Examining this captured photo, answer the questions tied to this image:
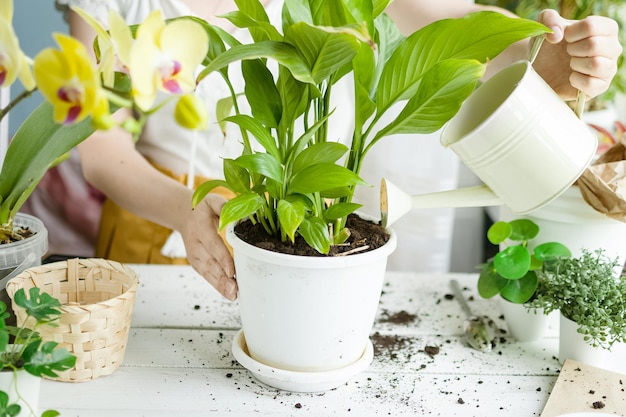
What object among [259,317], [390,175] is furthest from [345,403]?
[390,175]

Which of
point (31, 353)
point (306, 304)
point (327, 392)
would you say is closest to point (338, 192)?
point (306, 304)

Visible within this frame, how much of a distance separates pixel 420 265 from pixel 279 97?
1.07m

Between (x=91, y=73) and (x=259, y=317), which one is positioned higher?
(x=91, y=73)

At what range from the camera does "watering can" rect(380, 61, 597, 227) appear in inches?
27.2

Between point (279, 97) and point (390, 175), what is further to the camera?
point (390, 175)

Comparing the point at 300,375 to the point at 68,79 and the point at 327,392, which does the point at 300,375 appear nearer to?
the point at 327,392

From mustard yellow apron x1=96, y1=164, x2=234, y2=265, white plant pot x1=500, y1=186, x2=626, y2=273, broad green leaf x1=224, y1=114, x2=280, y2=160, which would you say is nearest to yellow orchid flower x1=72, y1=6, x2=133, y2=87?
broad green leaf x1=224, y1=114, x2=280, y2=160

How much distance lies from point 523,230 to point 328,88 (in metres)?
0.34

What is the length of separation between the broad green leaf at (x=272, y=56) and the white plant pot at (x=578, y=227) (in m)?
0.39

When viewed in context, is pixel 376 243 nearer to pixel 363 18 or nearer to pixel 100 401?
pixel 363 18

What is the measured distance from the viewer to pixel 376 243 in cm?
75

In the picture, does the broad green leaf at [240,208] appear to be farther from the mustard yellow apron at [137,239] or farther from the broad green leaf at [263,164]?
the mustard yellow apron at [137,239]

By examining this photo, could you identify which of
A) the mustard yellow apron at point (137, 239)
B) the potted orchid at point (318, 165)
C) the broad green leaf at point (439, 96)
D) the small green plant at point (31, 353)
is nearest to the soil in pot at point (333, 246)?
the potted orchid at point (318, 165)

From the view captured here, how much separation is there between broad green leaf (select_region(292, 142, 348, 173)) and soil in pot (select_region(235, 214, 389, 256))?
81 millimetres
